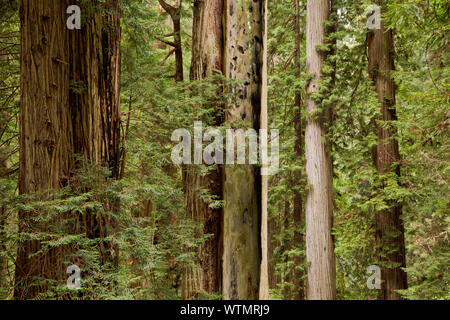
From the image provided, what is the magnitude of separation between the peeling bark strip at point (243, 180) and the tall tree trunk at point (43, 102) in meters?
2.07

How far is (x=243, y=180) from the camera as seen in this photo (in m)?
5.11

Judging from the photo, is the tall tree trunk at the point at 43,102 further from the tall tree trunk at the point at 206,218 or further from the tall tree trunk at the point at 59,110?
the tall tree trunk at the point at 206,218

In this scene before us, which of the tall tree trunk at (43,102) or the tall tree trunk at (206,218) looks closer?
the tall tree trunk at (43,102)

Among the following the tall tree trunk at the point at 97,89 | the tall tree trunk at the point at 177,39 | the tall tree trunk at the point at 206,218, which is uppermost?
the tall tree trunk at the point at 177,39

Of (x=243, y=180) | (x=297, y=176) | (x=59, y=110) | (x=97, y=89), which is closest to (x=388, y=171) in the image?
(x=297, y=176)

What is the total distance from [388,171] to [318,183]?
59.8 inches

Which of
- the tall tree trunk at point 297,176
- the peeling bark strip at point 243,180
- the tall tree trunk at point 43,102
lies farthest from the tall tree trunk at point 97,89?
the tall tree trunk at point 297,176

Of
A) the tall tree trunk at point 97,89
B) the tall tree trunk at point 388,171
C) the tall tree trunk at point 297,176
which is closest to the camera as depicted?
the tall tree trunk at point 97,89

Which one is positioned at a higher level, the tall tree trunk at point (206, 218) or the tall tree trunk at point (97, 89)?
the tall tree trunk at point (97, 89)

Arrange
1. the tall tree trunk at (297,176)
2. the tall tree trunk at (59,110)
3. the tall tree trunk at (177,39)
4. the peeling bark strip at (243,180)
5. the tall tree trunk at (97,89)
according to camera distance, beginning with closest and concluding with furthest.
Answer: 1. the tall tree trunk at (59,110)
2. the tall tree trunk at (97,89)
3. the peeling bark strip at (243,180)
4. the tall tree trunk at (177,39)
5. the tall tree trunk at (297,176)

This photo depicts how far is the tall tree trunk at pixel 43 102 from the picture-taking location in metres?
4.02

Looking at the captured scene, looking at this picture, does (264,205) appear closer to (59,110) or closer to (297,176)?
(59,110)

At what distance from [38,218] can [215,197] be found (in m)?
2.51
